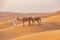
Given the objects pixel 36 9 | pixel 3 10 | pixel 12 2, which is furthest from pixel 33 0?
pixel 3 10

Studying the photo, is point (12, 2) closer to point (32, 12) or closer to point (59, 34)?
point (32, 12)

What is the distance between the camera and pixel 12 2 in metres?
10.1

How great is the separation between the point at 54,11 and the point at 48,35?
18.7 ft

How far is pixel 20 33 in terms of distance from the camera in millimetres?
5164

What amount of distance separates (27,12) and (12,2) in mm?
986

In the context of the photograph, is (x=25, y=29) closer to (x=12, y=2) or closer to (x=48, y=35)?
(x=48, y=35)

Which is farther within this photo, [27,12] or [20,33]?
[27,12]

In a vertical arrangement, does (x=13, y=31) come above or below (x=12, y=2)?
below

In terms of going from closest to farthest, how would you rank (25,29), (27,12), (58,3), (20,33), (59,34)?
(59,34), (20,33), (25,29), (58,3), (27,12)

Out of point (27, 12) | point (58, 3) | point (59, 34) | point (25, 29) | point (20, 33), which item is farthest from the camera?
point (27, 12)

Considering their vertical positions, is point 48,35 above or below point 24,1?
below

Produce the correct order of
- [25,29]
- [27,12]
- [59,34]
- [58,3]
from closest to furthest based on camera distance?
[59,34] < [25,29] < [58,3] < [27,12]

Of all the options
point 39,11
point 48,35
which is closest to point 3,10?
point 39,11

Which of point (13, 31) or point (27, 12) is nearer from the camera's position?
point (13, 31)
